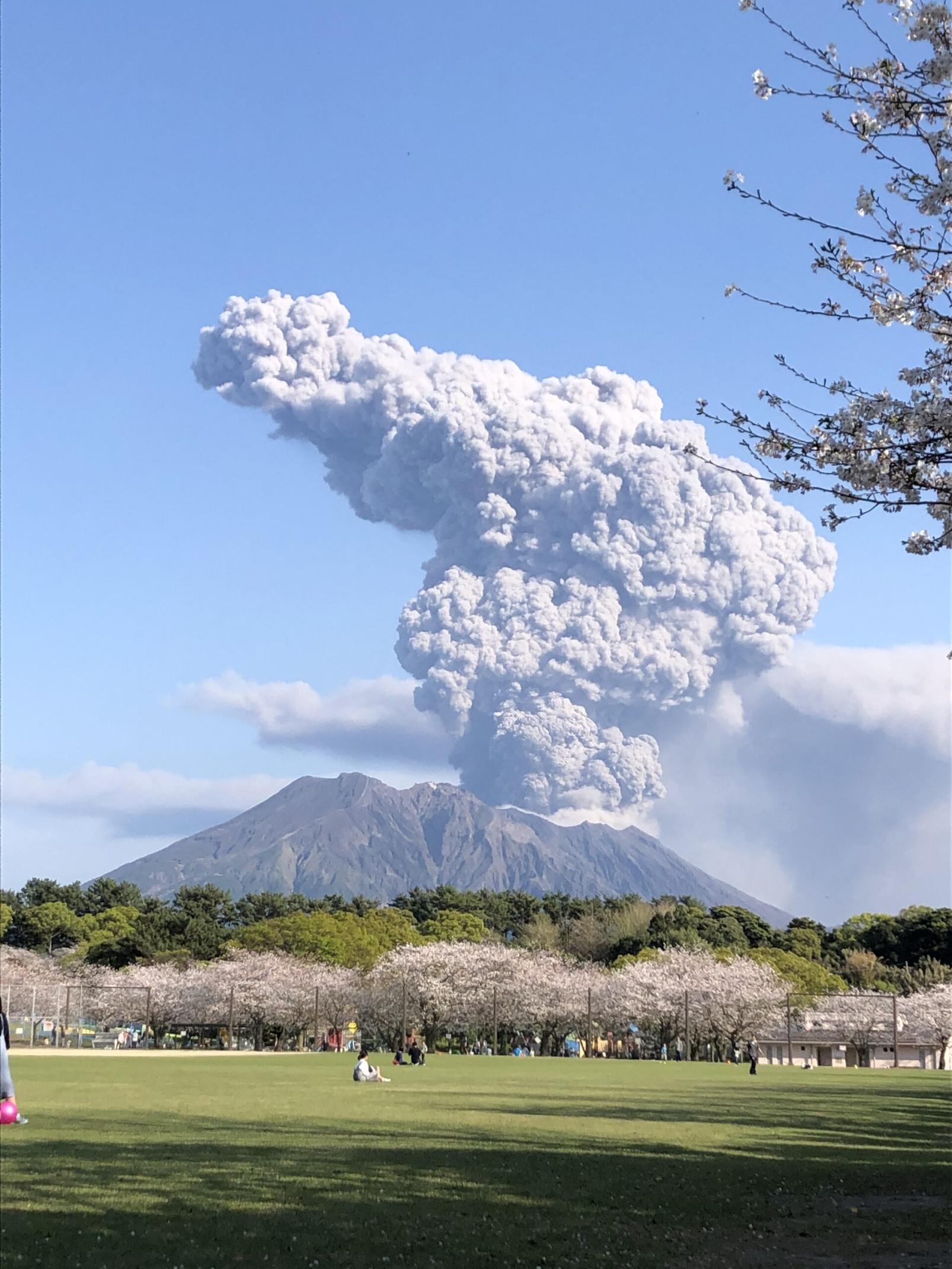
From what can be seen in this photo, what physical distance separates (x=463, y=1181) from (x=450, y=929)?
76.9 m

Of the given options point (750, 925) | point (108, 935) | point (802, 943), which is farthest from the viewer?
point (750, 925)

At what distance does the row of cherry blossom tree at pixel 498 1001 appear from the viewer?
2275 inches

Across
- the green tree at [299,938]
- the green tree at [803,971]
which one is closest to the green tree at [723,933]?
the green tree at [803,971]

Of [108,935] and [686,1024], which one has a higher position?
[108,935]

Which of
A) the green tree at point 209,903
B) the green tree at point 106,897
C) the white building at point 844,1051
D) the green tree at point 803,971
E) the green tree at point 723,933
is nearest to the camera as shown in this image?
the white building at point 844,1051

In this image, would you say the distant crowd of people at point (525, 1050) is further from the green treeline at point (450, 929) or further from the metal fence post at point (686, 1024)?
the green treeline at point (450, 929)

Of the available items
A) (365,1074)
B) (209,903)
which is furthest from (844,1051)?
(365,1074)

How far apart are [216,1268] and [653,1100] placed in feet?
52.4

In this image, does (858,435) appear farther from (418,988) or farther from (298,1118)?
(418,988)

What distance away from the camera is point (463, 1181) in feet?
34.7

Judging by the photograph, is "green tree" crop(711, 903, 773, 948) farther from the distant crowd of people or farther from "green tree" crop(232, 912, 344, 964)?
"green tree" crop(232, 912, 344, 964)

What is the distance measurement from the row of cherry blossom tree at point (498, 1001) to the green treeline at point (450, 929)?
6.18 meters

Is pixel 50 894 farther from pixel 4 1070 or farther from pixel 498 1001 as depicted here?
pixel 4 1070

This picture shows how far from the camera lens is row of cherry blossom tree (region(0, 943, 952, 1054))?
57781 millimetres
